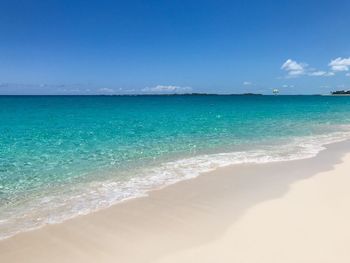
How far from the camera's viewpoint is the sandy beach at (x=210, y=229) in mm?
4148

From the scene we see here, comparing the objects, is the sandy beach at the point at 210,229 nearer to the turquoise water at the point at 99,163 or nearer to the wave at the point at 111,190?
the wave at the point at 111,190

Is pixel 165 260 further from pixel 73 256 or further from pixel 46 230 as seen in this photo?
pixel 46 230

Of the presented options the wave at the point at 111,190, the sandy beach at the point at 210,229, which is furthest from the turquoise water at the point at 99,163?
the sandy beach at the point at 210,229

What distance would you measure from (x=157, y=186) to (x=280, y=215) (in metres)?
3.04

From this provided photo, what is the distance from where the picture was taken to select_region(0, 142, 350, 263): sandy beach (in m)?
4.15

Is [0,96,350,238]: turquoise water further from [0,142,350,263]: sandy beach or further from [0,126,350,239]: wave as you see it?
[0,142,350,263]: sandy beach

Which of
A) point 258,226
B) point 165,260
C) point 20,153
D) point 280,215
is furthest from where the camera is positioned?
point 20,153

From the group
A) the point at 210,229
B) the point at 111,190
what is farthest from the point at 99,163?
the point at 210,229

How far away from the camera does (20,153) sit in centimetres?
1140

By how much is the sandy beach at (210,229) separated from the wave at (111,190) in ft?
1.27

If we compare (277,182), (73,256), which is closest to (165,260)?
(73,256)

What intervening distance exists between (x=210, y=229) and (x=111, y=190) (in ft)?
9.85

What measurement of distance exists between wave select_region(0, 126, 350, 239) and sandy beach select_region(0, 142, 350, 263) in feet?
1.27

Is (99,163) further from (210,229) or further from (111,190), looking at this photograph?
(210,229)
